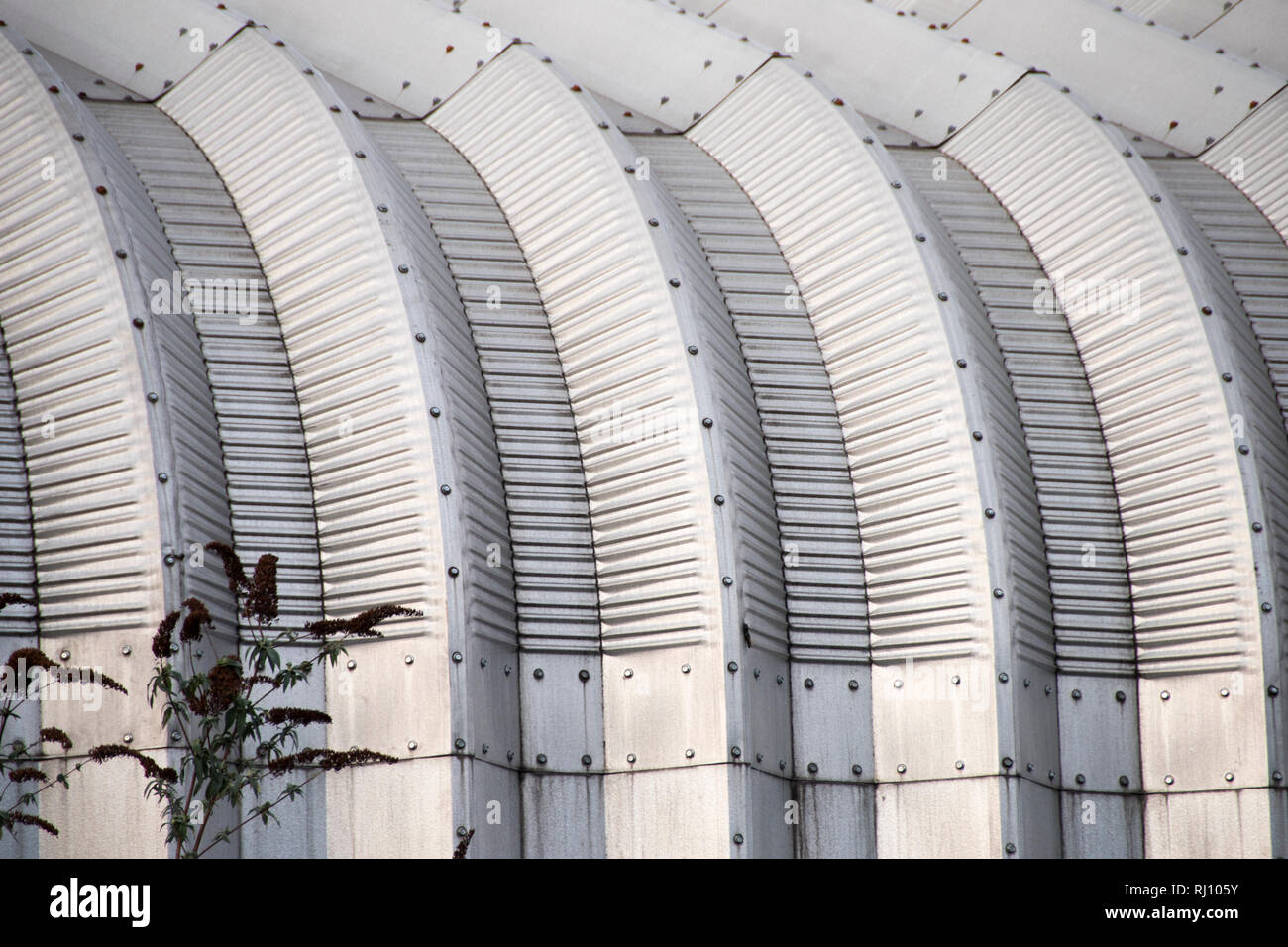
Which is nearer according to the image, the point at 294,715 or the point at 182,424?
the point at 294,715

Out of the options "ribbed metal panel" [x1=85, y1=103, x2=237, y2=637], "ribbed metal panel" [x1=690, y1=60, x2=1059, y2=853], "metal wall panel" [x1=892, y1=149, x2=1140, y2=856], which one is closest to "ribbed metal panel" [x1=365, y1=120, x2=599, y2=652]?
"ribbed metal panel" [x1=85, y1=103, x2=237, y2=637]

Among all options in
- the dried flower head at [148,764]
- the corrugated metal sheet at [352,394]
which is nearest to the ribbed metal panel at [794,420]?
the corrugated metal sheet at [352,394]

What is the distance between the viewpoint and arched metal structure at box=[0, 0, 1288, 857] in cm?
1230

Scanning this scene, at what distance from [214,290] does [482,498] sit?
3.04m

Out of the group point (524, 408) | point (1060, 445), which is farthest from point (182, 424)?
point (1060, 445)

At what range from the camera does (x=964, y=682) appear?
12.9 meters

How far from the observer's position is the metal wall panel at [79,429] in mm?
11664

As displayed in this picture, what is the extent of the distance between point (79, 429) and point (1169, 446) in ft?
31.1

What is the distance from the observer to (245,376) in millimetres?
13125

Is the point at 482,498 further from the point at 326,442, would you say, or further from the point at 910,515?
the point at 910,515

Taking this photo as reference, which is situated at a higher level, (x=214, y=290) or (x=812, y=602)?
(x=214, y=290)

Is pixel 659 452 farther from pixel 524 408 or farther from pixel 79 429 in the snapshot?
pixel 79 429

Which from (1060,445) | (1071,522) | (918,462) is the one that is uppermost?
(1060,445)
